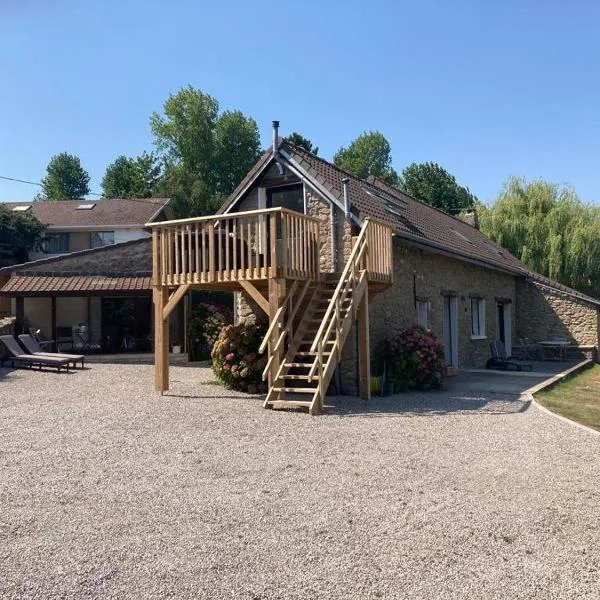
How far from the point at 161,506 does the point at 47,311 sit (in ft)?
64.3

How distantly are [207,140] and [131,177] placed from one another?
6840mm

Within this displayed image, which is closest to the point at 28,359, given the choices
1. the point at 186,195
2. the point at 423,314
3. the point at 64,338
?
the point at 64,338

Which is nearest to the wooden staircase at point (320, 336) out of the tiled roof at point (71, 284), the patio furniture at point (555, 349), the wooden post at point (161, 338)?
the wooden post at point (161, 338)

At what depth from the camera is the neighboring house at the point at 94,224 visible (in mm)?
30859

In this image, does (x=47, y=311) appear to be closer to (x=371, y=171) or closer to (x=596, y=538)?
(x=596, y=538)

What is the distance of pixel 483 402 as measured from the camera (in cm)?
1095


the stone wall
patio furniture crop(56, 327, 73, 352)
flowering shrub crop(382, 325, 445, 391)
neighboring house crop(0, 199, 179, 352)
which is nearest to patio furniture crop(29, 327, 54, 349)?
neighboring house crop(0, 199, 179, 352)

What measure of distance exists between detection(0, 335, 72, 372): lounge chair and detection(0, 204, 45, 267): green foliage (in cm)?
1376

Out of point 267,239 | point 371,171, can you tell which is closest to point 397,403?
point 267,239

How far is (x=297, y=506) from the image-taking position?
17.0 feet

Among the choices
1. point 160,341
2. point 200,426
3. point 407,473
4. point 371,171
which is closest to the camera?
point 407,473

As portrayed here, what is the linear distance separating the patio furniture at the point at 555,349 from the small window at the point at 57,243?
2343 cm

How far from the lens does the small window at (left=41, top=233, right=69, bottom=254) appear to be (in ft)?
104

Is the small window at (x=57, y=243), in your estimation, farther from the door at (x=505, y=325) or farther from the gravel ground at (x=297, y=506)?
the gravel ground at (x=297, y=506)
